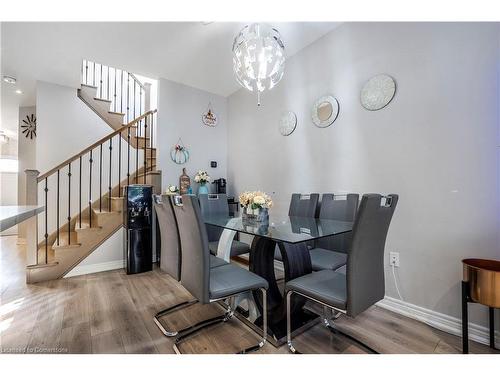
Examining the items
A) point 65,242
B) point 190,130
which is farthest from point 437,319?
point 65,242

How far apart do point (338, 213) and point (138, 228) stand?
254cm

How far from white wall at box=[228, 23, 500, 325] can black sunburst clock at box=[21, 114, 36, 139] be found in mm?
5574

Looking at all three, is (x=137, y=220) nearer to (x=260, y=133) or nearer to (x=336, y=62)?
(x=260, y=133)

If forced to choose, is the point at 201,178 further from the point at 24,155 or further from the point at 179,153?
the point at 24,155

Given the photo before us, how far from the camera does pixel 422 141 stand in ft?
6.27

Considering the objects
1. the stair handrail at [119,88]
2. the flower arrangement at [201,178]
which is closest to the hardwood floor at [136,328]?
the flower arrangement at [201,178]

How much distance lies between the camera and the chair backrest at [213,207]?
2.70m

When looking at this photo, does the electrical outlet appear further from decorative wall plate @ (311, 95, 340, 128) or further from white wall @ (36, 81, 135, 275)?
white wall @ (36, 81, 135, 275)

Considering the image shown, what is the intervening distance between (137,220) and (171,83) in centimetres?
228

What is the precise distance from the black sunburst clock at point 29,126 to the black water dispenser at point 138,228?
3.60m

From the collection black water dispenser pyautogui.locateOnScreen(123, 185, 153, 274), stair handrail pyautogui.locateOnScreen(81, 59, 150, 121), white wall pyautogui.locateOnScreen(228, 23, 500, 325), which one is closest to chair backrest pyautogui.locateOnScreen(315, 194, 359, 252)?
white wall pyautogui.locateOnScreen(228, 23, 500, 325)

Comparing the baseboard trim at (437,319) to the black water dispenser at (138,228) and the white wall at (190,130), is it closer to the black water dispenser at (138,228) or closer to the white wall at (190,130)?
the black water dispenser at (138,228)

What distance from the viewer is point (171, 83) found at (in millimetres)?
3695
